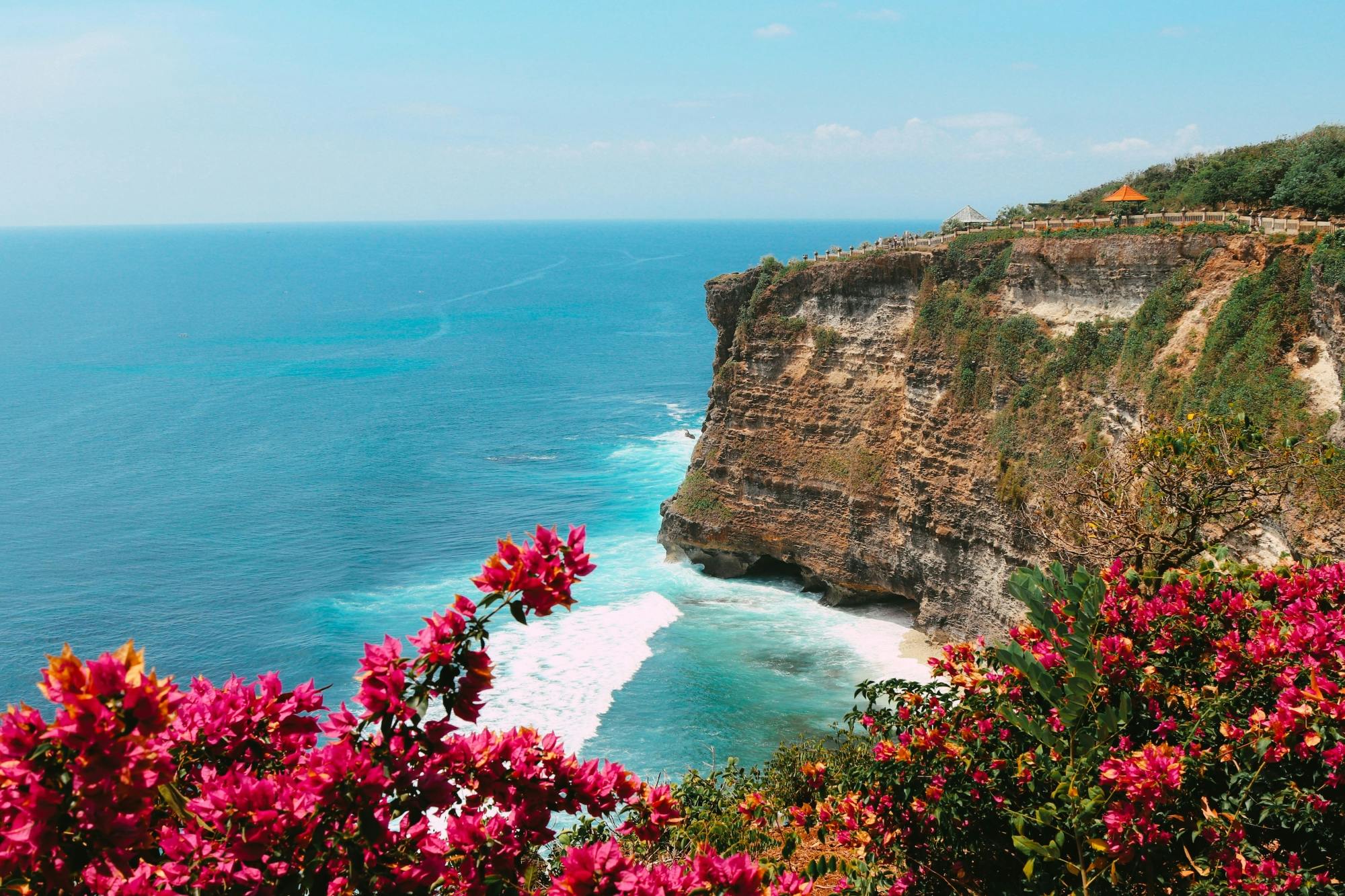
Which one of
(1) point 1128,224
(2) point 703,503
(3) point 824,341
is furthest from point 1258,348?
(2) point 703,503

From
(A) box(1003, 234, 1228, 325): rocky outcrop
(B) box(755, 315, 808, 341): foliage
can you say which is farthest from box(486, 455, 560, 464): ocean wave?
(A) box(1003, 234, 1228, 325): rocky outcrop

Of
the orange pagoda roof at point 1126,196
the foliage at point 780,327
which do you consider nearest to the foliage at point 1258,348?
the orange pagoda roof at point 1126,196

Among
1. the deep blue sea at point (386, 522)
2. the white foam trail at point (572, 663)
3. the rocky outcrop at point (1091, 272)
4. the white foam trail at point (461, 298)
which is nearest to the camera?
the rocky outcrop at point (1091, 272)

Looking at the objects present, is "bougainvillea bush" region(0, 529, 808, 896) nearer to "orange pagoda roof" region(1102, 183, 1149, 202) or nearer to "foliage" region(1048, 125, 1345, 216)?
"foliage" region(1048, 125, 1345, 216)

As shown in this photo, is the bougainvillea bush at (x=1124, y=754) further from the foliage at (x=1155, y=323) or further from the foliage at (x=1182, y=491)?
the foliage at (x=1155, y=323)

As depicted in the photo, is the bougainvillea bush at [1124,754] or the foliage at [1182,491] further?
the foliage at [1182,491]

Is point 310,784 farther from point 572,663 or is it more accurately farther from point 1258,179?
point 1258,179

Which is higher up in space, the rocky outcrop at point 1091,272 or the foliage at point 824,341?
the rocky outcrop at point 1091,272
